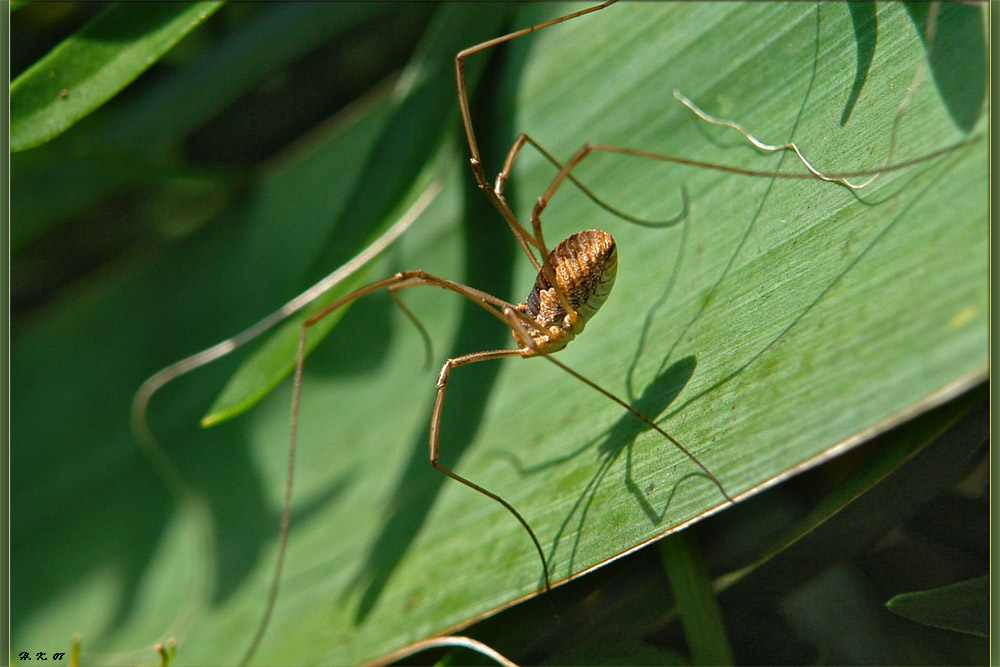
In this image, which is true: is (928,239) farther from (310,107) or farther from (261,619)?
(310,107)

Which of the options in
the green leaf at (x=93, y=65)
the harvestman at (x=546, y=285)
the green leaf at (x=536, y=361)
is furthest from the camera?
the green leaf at (x=93, y=65)

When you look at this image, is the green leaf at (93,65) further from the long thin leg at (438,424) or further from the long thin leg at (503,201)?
the long thin leg at (438,424)

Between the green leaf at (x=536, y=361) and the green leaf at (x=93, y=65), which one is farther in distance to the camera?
the green leaf at (x=93, y=65)

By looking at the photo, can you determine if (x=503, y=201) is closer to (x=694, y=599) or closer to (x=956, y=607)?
(x=694, y=599)

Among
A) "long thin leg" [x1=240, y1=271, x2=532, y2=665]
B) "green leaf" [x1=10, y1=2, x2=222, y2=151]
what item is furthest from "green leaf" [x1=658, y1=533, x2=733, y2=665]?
"green leaf" [x1=10, y1=2, x2=222, y2=151]

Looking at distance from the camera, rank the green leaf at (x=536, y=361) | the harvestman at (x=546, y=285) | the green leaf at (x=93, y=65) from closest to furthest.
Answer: the green leaf at (x=536, y=361)
the harvestman at (x=546, y=285)
the green leaf at (x=93, y=65)

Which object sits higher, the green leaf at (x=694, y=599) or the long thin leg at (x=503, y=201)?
the long thin leg at (x=503, y=201)

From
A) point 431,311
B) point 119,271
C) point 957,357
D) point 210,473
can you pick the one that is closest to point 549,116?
point 431,311

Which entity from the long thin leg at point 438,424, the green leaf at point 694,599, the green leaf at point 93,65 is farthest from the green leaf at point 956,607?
the green leaf at point 93,65
